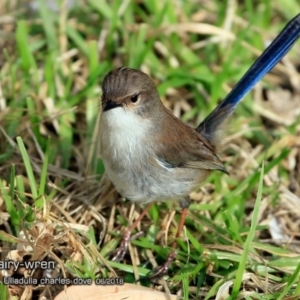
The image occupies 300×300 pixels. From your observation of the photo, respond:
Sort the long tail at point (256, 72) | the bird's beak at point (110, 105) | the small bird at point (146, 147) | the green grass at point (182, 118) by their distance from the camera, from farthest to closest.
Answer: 1. the long tail at point (256, 72)
2. the green grass at point (182, 118)
3. the small bird at point (146, 147)
4. the bird's beak at point (110, 105)

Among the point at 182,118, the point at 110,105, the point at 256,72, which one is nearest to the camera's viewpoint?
the point at 110,105

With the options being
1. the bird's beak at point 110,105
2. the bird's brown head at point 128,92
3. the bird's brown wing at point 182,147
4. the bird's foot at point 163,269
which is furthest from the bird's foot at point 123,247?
the bird's beak at point 110,105

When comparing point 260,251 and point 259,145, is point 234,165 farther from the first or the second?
point 260,251

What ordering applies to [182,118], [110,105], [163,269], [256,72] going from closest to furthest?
[110,105]
[163,269]
[256,72]
[182,118]

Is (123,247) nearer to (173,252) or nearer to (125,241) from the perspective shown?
(125,241)

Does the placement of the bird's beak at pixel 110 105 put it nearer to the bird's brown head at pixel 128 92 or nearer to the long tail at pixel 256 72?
the bird's brown head at pixel 128 92

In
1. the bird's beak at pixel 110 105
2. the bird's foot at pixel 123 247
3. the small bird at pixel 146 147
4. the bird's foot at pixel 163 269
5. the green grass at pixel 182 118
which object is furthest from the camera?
the bird's foot at pixel 123 247

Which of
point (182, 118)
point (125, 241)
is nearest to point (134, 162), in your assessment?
point (125, 241)

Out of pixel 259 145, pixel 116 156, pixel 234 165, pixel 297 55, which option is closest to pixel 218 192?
pixel 234 165
